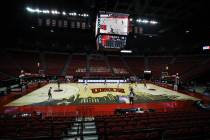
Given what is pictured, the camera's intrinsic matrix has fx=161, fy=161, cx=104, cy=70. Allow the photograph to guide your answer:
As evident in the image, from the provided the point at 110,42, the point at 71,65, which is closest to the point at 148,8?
the point at 110,42

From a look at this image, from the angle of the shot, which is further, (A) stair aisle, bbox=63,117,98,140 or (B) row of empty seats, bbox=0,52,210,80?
(B) row of empty seats, bbox=0,52,210,80

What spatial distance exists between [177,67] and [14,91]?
40.7 meters

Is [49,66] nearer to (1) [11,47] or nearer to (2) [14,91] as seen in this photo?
(1) [11,47]

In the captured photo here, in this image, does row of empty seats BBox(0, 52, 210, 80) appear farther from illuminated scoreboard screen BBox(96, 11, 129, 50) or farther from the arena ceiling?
illuminated scoreboard screen BBox(96, 11, 129, 50)

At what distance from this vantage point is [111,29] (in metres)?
17.0

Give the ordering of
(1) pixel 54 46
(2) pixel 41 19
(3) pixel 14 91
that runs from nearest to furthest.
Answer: (3) pixel 14 91, (2) pixel 41 19, (1) pixel 54 46

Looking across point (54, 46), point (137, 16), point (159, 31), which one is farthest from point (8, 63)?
point (159, 31)

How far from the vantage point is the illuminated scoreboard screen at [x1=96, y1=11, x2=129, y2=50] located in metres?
16.8

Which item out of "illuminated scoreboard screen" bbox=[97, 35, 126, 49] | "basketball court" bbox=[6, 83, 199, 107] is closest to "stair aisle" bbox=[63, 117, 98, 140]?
"illuminated scoreboard screen" bbox=[97, 35, 126, 49]

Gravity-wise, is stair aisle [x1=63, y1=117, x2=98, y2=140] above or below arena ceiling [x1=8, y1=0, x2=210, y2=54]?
below

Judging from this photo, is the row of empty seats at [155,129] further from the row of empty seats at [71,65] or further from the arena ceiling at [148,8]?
the row of empty seats at [71,65]

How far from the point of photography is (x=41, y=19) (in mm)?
29109

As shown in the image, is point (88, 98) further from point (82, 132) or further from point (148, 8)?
point (148, 8)

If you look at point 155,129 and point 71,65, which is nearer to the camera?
point 155,129
